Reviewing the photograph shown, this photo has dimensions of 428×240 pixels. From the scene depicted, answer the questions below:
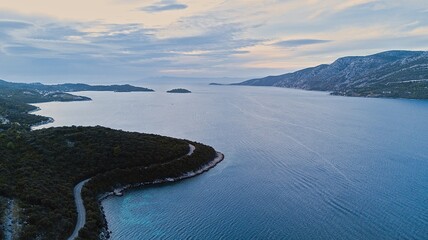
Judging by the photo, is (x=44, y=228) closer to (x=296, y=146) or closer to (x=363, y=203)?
(x=363, y=203)

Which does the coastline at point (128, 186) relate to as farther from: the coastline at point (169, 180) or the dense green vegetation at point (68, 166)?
the dense green vegetation at point (68, 166)

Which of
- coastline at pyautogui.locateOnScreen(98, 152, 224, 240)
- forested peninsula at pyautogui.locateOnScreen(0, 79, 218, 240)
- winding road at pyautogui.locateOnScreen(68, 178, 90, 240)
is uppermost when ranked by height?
forested peninsula at pyautogui.locateOnScreen(0, 79, 218, 240)

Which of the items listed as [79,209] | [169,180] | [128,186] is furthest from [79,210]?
[169,180]

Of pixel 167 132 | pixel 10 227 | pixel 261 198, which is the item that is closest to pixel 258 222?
pixel 261 198

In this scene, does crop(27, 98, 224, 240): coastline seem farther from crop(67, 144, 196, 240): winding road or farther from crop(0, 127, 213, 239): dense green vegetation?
crop(0, 127, 213, 239): dense green vegetation

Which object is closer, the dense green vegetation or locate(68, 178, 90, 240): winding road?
locate(68, 178, 90, 240): winding road

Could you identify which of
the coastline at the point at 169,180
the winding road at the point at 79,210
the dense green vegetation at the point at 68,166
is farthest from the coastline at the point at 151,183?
the winding road at the point at 79,210

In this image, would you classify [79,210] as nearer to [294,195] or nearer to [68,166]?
[68,166]

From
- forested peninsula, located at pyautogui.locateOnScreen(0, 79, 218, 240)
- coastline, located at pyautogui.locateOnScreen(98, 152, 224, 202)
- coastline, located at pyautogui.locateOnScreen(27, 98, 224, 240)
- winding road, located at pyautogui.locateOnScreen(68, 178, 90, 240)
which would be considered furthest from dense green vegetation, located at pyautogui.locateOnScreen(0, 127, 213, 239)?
coastline, located at pyautogui.locateOnScreen(98, 152, 224, 202)
